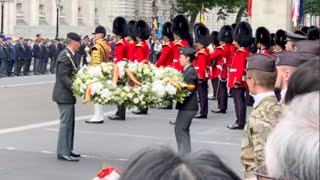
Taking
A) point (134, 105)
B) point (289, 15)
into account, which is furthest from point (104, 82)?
point (289, 15)

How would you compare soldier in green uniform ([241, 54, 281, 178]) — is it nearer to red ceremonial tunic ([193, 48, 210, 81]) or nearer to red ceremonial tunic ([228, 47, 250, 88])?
red ceremonial tunic ([228, 47, 250, 88])

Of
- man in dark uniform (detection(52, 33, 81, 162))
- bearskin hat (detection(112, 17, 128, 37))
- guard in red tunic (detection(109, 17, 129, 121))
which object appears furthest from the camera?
bearskin hat (detection(112, 17, 128, 37))

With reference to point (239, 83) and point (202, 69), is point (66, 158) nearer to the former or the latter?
point (239, 83)

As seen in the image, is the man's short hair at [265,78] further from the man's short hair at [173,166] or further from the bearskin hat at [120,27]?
the bearskin hat at [120,27]

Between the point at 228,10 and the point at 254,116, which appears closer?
the point at 254,116

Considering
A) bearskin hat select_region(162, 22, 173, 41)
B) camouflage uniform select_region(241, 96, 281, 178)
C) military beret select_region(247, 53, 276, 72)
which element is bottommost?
bearskin hat select_region(162, 22, 173, 41)

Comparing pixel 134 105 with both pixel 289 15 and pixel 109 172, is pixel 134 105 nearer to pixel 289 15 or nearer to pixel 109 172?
pixel 109 172

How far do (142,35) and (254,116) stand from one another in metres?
13.7

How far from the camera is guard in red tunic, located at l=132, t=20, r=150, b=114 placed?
17.2 m

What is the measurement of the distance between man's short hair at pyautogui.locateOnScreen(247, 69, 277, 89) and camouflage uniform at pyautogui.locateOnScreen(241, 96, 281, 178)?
0.23 m

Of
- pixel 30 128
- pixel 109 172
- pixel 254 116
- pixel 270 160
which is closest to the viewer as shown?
pixel 270 160

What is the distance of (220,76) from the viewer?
18125mm

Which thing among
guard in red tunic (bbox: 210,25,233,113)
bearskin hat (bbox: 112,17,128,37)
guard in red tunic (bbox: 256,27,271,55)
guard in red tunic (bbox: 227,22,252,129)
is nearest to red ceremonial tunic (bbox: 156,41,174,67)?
guard in red tunic (bbox: 210,25,233,113)

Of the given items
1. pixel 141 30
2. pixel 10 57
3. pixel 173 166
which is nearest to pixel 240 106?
pixel 141 30
